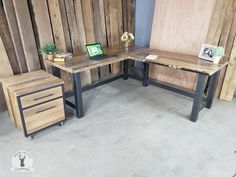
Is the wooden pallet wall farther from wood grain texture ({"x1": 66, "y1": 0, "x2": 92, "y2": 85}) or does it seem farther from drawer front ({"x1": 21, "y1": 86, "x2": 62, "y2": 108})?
drawer front ({"x1": 21, "y1": 86, "x2": 62, "y2": 108})

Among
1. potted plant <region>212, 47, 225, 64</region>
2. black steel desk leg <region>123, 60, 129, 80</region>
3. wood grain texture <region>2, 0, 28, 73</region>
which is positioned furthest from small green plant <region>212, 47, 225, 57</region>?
wood grain texture <region>2, 0, 28, 73</region>

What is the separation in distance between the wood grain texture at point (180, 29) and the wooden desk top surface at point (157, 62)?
0.25 m

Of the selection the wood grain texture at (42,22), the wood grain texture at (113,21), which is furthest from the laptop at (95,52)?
the wood grain texture at (113,21)

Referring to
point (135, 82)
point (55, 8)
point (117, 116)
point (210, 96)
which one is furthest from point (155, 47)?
point (55, 8)

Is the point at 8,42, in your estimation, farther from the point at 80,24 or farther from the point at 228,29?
the point at 228,29

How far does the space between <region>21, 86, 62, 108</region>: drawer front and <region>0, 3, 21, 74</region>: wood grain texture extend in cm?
80

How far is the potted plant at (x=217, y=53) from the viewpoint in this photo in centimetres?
241

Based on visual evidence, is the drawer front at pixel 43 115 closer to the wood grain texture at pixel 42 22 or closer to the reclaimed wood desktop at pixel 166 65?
the reclaimed wood desktop at pixel 166 65

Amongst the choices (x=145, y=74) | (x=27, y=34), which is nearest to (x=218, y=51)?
(x=145, y=74)

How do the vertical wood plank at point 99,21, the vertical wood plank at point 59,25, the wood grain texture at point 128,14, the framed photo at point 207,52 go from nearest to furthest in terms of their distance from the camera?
1. the framed photo at point 207,52
2. the vertical wood plank at point 59,25
3. the vertical wood plank at point 99,21
4. the wood grain texture at point 128,14

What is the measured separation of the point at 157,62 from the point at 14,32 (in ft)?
6.22

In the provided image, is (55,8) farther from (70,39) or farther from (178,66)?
(178,66)

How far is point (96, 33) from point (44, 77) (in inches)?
53.0

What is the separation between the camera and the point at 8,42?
250 centimetres
